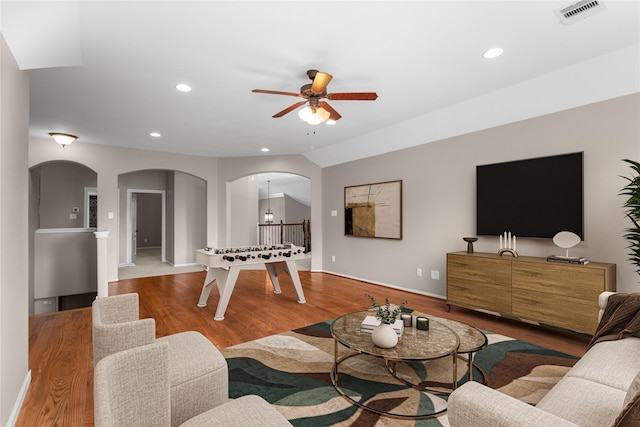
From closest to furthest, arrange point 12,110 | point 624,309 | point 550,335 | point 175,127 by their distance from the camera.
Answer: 1. point 12,110
2. point 624,309
3. point 550,335
4. point 175,127

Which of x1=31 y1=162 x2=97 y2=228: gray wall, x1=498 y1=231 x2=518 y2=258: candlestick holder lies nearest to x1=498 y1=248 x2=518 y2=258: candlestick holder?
x1=498 y1=231 x2=518 y2=258: candlestick holder

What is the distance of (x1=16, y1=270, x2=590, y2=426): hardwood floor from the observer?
2100mm

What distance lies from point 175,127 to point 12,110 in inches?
112

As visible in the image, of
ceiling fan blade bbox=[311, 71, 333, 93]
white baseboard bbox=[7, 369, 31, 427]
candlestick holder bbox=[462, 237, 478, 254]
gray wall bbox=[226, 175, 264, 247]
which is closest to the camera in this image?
white baseboard bbox=[7, 369, 31, 427]

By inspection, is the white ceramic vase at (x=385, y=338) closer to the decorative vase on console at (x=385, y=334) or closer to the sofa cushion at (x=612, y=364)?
the decorative vase on console at (x=385, y=334)

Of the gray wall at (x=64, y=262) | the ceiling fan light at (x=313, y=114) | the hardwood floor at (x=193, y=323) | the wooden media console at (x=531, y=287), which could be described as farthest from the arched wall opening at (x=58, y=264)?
the wooden media console at (x=531, y=287)

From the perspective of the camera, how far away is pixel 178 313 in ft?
12.5

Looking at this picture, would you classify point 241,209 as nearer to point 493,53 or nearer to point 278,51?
point 278,51

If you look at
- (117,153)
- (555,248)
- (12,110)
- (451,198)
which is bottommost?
(555,248)

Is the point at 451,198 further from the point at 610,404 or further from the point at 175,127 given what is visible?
the point at 175,127

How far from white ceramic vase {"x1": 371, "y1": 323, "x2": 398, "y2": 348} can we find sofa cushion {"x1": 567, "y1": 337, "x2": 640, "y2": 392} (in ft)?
3.01

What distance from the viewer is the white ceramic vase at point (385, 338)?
1.93 m

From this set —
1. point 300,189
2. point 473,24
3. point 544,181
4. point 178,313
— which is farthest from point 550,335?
point 300,189

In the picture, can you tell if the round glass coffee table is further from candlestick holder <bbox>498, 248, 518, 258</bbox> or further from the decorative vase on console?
candlestick holder <bbox>498, 248, 518, 258</bbox>
